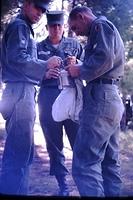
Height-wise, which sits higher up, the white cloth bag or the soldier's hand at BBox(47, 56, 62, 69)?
the soldier's hand at BBox(47, 56, 62, 69)

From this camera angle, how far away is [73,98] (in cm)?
235

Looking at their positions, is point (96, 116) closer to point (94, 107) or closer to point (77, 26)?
point (94, 107)

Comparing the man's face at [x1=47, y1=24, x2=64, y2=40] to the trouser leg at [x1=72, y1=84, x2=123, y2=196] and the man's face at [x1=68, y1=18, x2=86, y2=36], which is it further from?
the trouser leg at [x1=72, y1=84, x2=123, y2=196]

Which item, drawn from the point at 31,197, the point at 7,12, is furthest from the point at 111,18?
the point at 31,197

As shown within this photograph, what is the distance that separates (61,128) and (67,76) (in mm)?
246

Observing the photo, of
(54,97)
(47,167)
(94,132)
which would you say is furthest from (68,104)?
(47,167)

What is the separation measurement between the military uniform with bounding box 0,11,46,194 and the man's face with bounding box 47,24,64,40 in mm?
85

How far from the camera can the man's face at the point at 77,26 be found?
229 cm

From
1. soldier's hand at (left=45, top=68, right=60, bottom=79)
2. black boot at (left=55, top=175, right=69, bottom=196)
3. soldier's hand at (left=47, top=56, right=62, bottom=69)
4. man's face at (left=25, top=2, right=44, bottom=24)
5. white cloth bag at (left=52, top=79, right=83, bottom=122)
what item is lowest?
black boot at (left=55, top=175, right=69, bottom=196)

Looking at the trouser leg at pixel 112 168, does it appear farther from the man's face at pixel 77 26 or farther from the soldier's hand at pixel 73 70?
the man's face at pixel 77 26

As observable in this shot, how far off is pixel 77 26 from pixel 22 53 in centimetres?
27

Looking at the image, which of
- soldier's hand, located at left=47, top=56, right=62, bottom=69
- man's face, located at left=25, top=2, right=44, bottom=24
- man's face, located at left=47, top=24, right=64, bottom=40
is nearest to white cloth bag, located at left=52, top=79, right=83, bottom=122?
soldier's hand, located at left=47, top=56, right=62, bottom=69

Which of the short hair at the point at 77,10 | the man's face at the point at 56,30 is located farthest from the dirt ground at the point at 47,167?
the short hair at the point at 77,10

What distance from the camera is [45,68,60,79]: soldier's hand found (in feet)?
7.57
